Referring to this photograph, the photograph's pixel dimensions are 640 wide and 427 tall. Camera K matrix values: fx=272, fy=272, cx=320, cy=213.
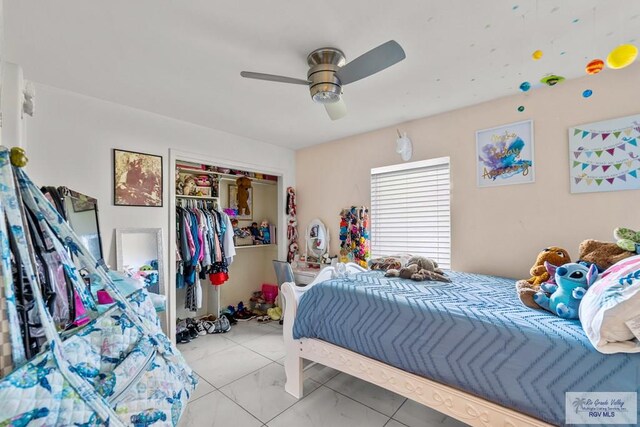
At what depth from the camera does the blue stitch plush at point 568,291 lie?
1.28 metres

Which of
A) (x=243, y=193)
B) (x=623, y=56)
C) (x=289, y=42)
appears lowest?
(x=243, y=193)

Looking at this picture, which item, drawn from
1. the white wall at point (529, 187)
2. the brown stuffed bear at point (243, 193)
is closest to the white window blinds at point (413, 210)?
the white wall at point (529, 187)

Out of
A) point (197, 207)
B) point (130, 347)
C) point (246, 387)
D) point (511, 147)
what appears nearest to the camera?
point (130, 347)

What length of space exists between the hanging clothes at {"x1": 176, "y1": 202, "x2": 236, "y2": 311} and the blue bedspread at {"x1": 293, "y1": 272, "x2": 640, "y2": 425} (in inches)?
65.8

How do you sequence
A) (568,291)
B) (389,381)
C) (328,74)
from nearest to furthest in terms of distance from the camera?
(568,291)
(389,381)
(328,74)

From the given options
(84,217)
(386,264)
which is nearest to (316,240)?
(386,264)

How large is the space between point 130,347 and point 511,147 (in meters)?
2.87

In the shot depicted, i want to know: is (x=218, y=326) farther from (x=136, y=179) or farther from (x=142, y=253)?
(x=136, y=179)

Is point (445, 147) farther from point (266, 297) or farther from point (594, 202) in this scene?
point (266, 297)

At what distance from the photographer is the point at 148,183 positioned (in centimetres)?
268

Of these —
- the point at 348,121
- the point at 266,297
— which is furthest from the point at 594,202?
the point at 266,297

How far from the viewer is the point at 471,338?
1.32 meters

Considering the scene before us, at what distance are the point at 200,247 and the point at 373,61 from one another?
2.66 m

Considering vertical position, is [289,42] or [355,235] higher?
[289,42]
